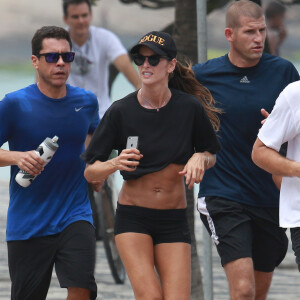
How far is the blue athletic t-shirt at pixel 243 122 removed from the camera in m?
7.46

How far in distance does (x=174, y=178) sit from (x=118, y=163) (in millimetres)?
478

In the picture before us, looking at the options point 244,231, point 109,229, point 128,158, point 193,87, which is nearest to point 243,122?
point 193,87

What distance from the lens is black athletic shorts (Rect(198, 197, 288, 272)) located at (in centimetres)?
740

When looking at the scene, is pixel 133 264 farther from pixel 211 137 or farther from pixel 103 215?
pixel 103 215

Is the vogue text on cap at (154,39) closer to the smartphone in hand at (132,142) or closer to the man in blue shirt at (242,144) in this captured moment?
the smartphone in hand at (132,142)

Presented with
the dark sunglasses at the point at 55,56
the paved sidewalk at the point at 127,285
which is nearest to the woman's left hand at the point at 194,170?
the dark sunglasses at the point at 55,56

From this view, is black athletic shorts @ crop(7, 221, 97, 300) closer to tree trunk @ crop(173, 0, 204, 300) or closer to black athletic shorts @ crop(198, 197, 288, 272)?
black athletic shorts @ crop(198, 197, 288, 272)

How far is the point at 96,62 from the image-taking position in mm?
10906

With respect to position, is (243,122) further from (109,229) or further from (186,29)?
(109,229)

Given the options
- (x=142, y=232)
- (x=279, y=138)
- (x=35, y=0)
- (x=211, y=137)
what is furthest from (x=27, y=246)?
(x=35, y=0)

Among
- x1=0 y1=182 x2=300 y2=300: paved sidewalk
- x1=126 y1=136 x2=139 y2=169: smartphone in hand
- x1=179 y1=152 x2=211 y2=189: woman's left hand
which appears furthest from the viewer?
x1=0 y1=182 x2=300 y2=300: paved sidewalk

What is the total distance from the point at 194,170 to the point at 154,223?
0.50 m

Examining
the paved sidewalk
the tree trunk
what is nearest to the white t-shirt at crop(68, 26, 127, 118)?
the tree trunk

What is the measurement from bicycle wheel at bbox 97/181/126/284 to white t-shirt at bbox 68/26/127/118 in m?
0.81
